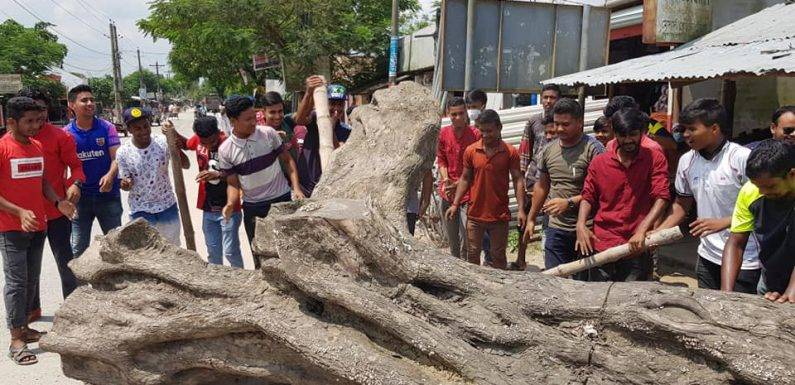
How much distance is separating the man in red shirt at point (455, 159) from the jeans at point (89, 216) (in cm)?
275

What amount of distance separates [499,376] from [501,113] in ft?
20.0

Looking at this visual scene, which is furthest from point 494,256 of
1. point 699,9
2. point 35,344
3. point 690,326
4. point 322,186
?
point 699,9

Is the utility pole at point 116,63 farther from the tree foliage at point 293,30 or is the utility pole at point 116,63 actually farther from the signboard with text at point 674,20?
the signboard with text at point 674,20

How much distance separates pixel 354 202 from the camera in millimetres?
2729

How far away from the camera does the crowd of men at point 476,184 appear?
306 cm

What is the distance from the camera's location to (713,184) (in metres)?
3.23

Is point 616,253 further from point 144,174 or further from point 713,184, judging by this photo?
point 144,174

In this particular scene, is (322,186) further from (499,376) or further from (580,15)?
(580,15)

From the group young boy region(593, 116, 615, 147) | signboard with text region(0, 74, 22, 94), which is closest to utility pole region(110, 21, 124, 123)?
signboard with text region(0, 74, 22, 94)

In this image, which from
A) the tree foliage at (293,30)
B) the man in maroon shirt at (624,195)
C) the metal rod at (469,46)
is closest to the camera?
the man in maroon shirt at (624,195)

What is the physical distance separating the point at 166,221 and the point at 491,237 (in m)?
2.58

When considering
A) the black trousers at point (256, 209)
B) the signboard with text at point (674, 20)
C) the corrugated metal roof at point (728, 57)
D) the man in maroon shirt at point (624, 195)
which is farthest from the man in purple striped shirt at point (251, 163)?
the signboard with text at point (674, 20)

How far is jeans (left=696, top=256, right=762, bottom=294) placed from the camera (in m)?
3.09

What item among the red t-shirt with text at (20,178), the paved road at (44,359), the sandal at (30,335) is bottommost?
the paved road at (44,359)
